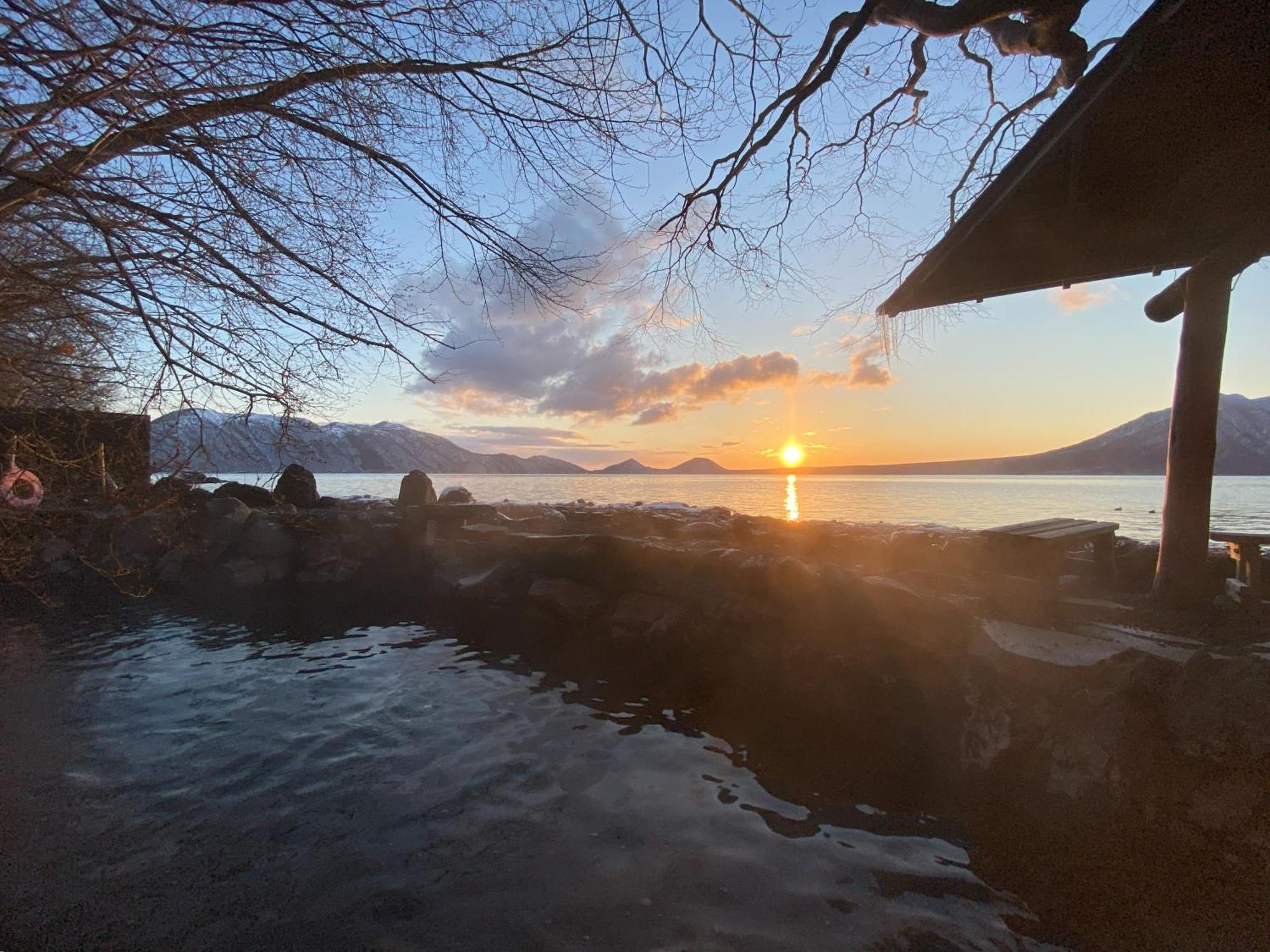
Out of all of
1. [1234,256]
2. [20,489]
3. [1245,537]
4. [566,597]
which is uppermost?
[1234,256]

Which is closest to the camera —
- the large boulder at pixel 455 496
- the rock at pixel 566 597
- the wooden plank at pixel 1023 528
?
the wooden plank at pixel 1023 528

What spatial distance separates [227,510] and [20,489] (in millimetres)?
11952

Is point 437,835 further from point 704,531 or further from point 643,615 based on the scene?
point 704,531

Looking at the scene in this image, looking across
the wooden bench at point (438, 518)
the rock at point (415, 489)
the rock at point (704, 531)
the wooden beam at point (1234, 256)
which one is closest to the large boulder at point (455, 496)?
the rock at point (415, 489)

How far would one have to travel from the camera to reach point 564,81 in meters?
4.12

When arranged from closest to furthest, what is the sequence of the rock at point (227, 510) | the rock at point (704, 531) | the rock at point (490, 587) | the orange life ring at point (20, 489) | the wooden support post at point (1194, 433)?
1. the orange life ring at point (20, 489)
2. the wooden support post at point (1194, 433)
3. the rock at point (490, 587)
4. the rock at point (704, 531)
5. the rock at point (227, 510)

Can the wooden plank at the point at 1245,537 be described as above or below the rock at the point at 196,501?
above

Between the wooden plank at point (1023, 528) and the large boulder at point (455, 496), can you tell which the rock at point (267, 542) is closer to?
the large boulder at point (455, 496)

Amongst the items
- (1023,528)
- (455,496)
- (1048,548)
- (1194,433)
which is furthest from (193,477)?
(455,496)

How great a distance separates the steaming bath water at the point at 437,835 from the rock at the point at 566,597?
2.43 m

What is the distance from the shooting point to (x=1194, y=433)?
6.24 m

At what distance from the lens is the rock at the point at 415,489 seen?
16.4 meters

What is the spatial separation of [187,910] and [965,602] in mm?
7374

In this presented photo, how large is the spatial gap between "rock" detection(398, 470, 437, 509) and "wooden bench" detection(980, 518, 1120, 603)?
13475 mm
